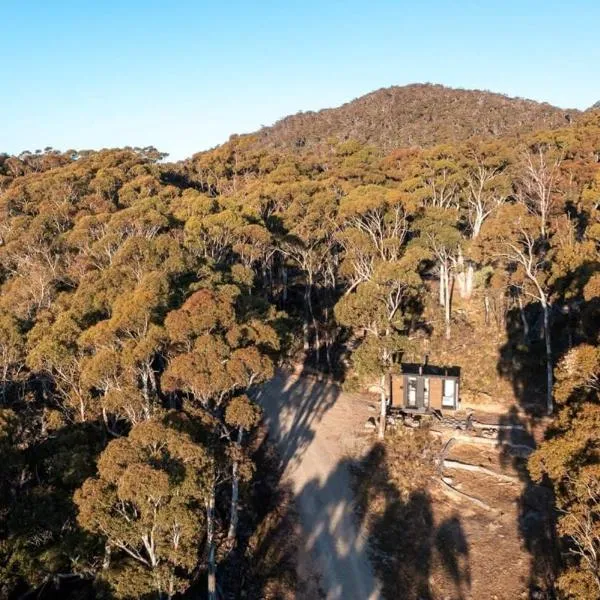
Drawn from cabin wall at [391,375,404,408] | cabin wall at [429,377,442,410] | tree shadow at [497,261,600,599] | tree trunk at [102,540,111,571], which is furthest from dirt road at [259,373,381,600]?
tree trunk at [102,540,111,571]

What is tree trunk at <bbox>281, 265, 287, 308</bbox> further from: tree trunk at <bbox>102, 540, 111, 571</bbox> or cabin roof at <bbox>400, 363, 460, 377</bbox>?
tree trunk at <bbox>102, 540, 111, 571</bbox>

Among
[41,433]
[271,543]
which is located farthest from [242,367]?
[41,433]

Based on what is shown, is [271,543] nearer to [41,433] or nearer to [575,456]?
[41,433]

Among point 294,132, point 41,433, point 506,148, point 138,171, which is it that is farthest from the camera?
point 294,132

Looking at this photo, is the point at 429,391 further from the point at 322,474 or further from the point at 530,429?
the point at 322,474

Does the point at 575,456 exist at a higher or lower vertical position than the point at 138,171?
lower

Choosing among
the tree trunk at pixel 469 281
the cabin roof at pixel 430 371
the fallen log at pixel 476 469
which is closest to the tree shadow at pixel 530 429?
the fallen log at pixel 476 469

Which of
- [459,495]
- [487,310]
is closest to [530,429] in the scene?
[459,495]
